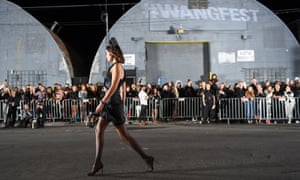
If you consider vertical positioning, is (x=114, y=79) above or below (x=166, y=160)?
above

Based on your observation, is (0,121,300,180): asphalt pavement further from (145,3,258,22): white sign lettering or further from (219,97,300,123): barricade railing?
(145,3,258,22): white sign lettering

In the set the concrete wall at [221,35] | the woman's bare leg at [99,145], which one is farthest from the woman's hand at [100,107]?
the concrete wall at [221,35]

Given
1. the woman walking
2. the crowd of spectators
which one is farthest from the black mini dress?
the crowd of spectators

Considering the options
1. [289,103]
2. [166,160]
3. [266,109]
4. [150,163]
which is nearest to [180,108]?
[266,109]

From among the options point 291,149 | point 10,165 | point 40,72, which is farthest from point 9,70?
point 291,149

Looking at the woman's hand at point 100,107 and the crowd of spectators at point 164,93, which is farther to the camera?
the crowd of spectators at point 164,93

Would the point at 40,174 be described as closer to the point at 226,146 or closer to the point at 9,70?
the point at 226,146

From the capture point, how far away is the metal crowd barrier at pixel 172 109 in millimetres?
16438

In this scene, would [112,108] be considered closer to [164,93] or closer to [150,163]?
[150,163]

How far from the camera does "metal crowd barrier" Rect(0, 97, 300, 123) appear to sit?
16.4 m

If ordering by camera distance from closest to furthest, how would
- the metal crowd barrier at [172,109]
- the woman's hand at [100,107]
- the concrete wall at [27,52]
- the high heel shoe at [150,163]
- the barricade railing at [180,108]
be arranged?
the woman's hand at [100,107] < the high heel shoe at [150,163] < the metal crowd barrier at [172,109] < the barricade railing at [180,108] < the concrete wall at [27,52]

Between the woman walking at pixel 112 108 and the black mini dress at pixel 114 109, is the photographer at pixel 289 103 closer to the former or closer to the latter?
the woman walking at pixel 112 108

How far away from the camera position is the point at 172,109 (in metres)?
17.8

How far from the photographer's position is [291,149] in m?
7.96
